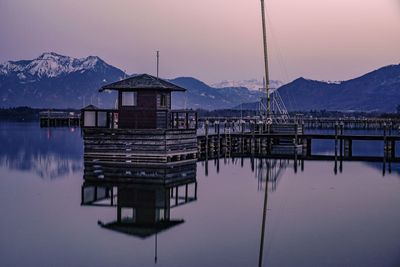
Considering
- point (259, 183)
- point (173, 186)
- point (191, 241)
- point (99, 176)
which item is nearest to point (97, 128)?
point (99, 176)

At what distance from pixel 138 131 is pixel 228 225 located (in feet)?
39.9

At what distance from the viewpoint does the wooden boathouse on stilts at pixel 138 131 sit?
34.9m

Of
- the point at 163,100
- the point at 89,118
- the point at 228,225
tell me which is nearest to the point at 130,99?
the point at 163,100

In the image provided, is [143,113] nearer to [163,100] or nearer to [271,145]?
[163,100]

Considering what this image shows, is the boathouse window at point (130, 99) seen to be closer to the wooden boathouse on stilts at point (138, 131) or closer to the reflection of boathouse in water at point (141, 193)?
the wooden boathouse on stilts at point (138, 131)

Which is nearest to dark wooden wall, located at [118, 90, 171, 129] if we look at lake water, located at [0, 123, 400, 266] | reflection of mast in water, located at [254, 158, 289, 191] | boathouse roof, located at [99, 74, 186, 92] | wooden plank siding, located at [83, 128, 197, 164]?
boathouse roof, located at [99, 74, 186, 92]

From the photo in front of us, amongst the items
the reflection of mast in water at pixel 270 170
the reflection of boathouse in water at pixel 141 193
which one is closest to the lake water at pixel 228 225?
the reflection of mast in water at pixel 270 170

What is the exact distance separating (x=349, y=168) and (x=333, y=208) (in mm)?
17037

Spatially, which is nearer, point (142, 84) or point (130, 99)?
point (142, 84)

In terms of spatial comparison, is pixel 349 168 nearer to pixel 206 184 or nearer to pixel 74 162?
pixel 206 184

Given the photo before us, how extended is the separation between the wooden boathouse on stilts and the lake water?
218 centimetres

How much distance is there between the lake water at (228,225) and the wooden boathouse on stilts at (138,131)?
2.18 m

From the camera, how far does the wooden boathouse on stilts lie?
114ft

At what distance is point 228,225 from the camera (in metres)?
23.9
